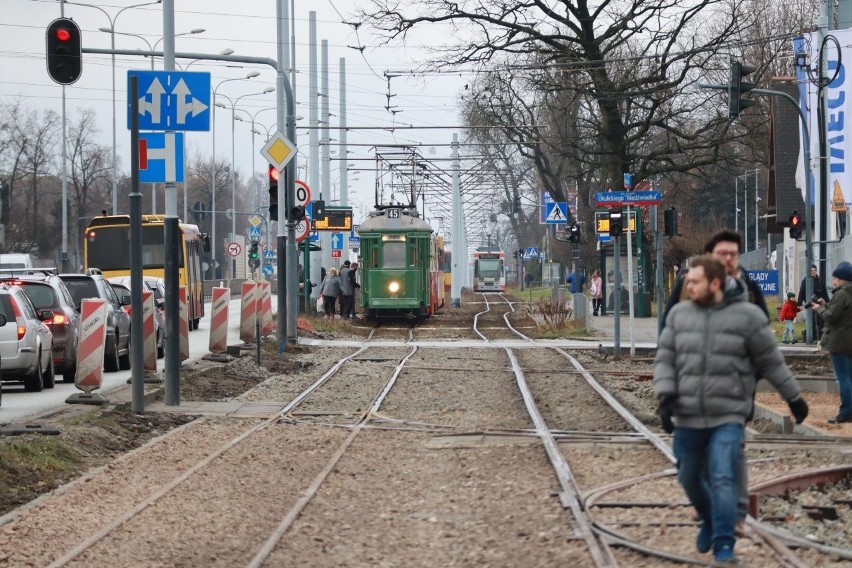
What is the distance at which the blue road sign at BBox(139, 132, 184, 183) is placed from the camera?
54.5 ft

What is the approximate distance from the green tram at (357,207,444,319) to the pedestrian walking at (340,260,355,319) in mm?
1309

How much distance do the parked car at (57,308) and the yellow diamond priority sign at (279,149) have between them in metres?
4.47

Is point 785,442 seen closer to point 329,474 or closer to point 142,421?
point 329,474

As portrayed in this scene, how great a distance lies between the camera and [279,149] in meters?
25.3

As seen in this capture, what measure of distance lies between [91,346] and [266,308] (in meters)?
15.6

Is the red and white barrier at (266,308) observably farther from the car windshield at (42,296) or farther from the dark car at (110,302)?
the car windshield at (42,296)

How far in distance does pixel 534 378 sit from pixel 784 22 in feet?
125

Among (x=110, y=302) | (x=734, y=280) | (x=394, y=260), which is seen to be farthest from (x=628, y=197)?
(x=394, y=260)

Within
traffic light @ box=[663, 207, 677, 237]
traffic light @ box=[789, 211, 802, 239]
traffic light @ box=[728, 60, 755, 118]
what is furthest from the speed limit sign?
traffic light @ box=[789, 211, 802, 239]

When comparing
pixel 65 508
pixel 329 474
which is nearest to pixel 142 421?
pixel 329 474

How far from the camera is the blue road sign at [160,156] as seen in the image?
16.6m

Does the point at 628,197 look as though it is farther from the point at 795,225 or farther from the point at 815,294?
the point at 795,225

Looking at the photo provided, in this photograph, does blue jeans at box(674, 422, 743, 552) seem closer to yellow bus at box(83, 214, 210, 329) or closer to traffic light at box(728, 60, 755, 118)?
traffic light at box(728, 60, 755, 118)

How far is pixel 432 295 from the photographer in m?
45.9
